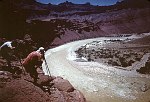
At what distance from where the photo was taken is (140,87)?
24.5ft

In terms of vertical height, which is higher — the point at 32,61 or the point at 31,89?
the point at 32,61

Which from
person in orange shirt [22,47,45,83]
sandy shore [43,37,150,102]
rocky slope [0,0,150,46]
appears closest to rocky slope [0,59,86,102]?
person in orange shirt [22,47,45,83]

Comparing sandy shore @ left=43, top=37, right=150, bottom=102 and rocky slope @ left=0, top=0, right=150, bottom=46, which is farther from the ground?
rocky slope @ left=0, top=0, right=150, bottom=46

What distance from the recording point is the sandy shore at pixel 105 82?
22.2ft

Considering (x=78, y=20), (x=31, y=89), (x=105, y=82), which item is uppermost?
(x=78, y=20)

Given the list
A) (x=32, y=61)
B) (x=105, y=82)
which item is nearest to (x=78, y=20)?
(x=105, y=82)

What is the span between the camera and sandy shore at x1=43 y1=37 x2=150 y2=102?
677 cm

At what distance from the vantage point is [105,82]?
7875mm

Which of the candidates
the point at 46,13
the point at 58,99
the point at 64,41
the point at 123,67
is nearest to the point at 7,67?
the point at 58,99

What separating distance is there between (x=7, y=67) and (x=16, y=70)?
216 millimetres

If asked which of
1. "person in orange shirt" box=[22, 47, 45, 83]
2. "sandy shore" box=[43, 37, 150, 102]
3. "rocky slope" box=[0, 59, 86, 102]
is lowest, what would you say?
"sandy shore" box=[43, 37, 150, 102]

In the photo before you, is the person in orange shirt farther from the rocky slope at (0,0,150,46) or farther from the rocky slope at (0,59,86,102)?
the rocky slope at (0,0,150,46)

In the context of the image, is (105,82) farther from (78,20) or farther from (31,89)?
(78,20)

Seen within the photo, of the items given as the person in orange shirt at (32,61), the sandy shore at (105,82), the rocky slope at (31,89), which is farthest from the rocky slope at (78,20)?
the person in orange shirt at (32,61)
